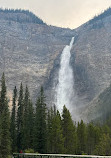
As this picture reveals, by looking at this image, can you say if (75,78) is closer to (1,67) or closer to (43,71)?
(43,71)

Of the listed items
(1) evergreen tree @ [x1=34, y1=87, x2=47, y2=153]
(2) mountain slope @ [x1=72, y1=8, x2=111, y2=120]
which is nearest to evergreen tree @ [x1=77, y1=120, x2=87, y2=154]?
(1) evergreen tree @ [x1=34, y1=87, x2=47, y2=153]

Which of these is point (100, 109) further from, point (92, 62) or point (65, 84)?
point (92, 62)

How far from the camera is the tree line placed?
4319cm

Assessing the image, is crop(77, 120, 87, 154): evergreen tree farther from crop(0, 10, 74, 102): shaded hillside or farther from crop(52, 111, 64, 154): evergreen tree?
crop(0, 10, 74, 102): shaded hillside

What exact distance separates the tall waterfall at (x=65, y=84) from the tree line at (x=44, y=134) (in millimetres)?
67692

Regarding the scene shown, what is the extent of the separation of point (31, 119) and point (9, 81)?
90047 mm

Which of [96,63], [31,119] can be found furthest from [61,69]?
[31,119]

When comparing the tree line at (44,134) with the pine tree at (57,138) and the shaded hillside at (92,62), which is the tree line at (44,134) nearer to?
the pine tree at (57,138)

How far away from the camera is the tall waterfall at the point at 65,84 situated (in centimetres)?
13625

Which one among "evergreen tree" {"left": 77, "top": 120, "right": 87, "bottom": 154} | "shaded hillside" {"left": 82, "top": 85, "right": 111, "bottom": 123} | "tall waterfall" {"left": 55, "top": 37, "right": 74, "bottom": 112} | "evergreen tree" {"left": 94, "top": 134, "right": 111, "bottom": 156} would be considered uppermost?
"tall waterfall" {"left": 55, "top": 37, "right": 74, "bottom": 112}

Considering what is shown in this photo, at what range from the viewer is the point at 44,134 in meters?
52.6

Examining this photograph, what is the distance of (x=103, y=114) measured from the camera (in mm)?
100938

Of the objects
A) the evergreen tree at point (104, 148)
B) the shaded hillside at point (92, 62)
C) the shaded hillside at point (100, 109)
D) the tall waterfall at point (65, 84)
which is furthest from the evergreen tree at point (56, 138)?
the shaded hillside at point (92, 62)

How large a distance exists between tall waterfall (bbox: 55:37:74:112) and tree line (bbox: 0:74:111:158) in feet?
222
